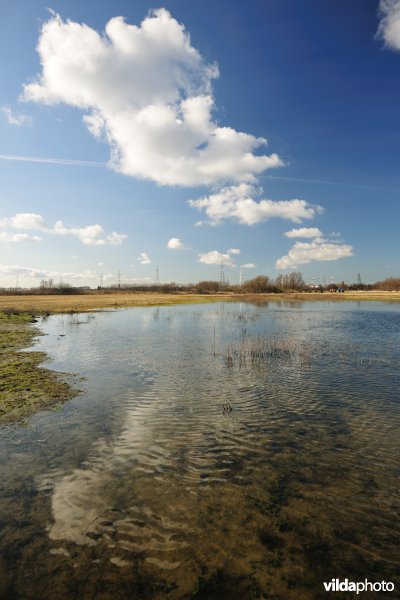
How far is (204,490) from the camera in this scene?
8398mm

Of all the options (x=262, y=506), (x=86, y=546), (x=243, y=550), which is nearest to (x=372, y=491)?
(x=262, y=506)

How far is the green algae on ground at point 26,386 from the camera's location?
1424cm

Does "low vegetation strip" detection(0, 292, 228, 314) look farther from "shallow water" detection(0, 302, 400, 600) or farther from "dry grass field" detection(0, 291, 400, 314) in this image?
"shallow water" detection(0, 302, 400, 600)

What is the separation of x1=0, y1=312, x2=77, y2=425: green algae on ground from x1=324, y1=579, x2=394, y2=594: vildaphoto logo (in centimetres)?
1194

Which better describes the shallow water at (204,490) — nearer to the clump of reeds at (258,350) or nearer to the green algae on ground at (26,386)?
the green algae on ground at (26,386)

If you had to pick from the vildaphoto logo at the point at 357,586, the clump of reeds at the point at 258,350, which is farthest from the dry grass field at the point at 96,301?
the vildaphoto logo at the point at 357,586

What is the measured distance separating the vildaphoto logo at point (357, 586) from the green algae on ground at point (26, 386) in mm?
11944

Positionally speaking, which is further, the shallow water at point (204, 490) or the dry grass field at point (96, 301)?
the dry grass field at point (96, 301)

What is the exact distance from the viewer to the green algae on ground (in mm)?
14241

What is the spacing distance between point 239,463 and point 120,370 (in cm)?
1241

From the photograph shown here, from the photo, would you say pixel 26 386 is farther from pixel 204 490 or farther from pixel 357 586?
pixel 357 586

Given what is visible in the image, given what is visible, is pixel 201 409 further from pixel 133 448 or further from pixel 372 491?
pixel 372 491

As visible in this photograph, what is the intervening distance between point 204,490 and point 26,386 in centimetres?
1255

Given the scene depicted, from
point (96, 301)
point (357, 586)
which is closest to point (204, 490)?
point (357, 586)
